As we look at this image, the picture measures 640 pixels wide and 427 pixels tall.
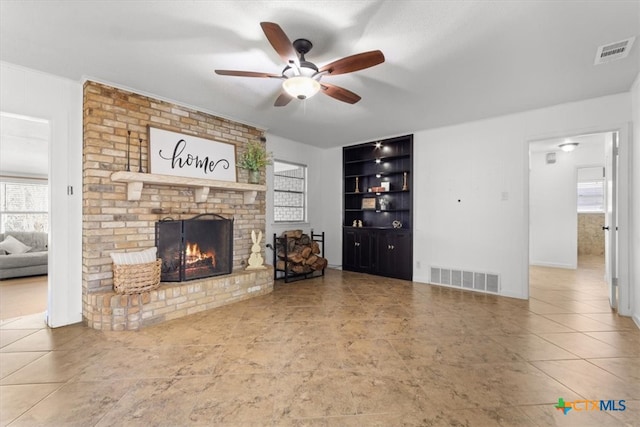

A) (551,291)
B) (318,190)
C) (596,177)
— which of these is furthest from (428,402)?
(596,177)

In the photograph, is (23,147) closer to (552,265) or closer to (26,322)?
(26,322)

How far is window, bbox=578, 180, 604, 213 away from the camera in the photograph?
6.97 metres

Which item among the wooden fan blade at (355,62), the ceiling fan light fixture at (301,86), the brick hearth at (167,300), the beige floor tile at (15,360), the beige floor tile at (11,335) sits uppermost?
the wooden fan blade at (355,62)

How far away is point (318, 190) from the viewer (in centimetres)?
623

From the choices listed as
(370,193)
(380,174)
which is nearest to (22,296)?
(370,193)

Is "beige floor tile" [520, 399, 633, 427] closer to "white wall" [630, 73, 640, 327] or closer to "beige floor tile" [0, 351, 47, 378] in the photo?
"white wall" [630, 73, 640, 327]

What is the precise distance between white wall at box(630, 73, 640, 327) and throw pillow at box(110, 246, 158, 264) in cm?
528

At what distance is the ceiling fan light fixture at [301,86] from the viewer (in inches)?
86.4

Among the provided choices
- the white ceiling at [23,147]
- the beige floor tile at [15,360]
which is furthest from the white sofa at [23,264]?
the beige floor tile at [15,360]

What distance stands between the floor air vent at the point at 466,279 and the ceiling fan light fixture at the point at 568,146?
11.9ft

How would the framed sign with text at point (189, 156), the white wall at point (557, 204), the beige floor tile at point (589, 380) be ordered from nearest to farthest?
the beige floor tile at point (589, 380), the framed sign with text at point (189, 156), the white wall at point (557, 204)

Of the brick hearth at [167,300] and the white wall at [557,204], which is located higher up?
the white wall at [557,204]

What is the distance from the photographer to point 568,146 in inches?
229

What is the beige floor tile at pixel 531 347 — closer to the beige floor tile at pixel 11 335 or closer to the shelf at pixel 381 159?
the shelf at pixel 381 159
